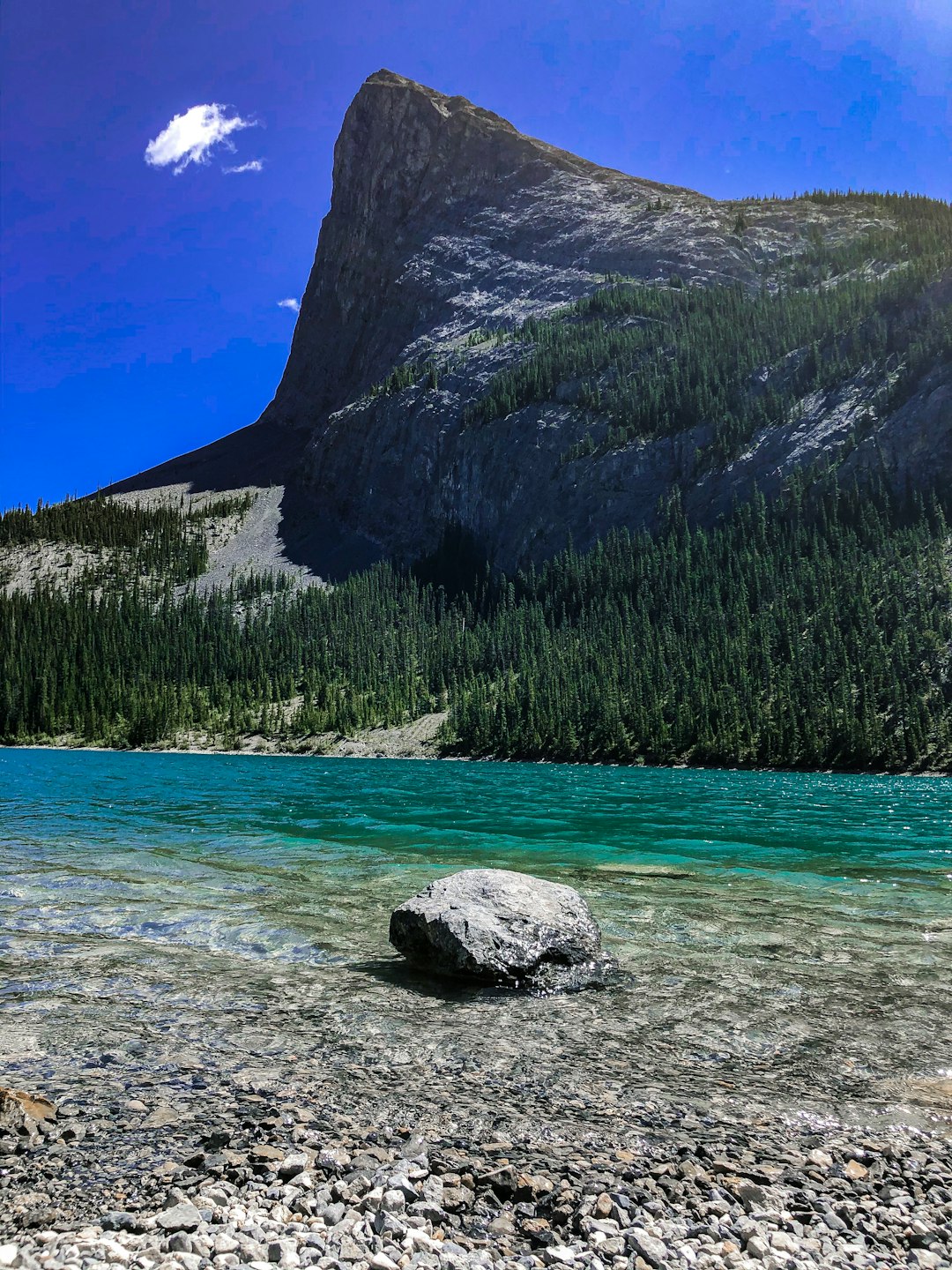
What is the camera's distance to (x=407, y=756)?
434 feet

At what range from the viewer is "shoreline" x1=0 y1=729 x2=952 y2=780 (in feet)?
315

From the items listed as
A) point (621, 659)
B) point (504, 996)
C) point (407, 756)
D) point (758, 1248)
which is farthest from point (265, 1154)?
point (621, 659)

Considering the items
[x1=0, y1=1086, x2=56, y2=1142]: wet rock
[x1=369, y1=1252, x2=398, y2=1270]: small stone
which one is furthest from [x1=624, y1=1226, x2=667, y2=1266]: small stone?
[x1=0, y1=1086, x2=56, y2=1142]: wet rock

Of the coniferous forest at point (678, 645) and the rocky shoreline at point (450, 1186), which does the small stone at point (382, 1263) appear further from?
the coniferous forest at point (678, 645)

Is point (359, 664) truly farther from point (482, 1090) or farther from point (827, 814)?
point (482, 1090)

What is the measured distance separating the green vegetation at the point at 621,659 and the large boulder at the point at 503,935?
316ft

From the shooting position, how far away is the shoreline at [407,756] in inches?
3780

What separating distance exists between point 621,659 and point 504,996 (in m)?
130

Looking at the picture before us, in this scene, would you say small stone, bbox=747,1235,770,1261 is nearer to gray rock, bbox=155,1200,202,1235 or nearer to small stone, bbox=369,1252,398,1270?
small stone, bbox=369,1252,398,1270

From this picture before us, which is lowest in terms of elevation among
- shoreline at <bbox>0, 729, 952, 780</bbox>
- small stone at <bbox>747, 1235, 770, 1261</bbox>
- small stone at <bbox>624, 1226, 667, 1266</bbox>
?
shoreline at <bbox>0, 729, 952, 780</bbox>

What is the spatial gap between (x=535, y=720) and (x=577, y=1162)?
121 meters

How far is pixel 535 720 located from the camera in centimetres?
12700

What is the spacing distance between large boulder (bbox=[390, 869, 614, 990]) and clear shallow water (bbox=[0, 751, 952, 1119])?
0.57m

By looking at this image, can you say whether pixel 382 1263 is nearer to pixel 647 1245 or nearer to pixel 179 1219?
pixel 179 1219
